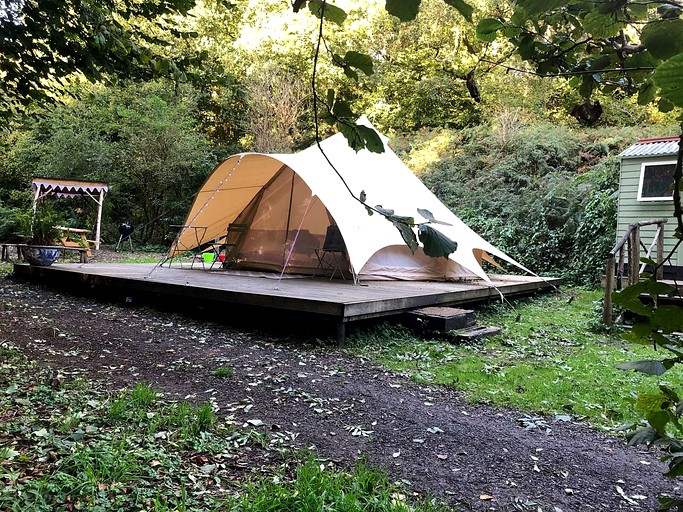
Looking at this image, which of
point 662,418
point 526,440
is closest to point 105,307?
point 526,440

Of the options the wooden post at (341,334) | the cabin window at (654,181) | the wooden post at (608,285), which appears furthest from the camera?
the cabin window at (654,181)

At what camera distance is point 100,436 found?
2418 millimetres

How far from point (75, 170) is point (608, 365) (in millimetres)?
15357

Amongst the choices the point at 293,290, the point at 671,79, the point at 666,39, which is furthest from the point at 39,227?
the point at 671,79

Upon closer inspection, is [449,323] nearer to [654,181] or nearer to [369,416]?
[369,416]

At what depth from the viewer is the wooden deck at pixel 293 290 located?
4828mm

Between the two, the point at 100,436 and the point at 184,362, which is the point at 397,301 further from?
the point at 100,436

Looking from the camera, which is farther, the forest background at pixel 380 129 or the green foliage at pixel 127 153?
the green foliage at pixel 127 153

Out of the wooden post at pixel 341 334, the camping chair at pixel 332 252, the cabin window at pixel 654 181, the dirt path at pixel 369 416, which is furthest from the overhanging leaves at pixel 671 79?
the cabin window at pixel 654 181

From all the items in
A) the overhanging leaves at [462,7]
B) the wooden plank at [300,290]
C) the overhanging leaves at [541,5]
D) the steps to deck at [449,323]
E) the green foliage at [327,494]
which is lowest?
the green foliage at [327,494]

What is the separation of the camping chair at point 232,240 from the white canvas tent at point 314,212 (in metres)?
0.10

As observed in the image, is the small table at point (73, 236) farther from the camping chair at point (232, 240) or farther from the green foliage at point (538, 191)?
the green foliage at point (538, 191)

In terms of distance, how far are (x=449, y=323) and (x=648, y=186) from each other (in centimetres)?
513

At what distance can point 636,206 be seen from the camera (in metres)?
8.30
